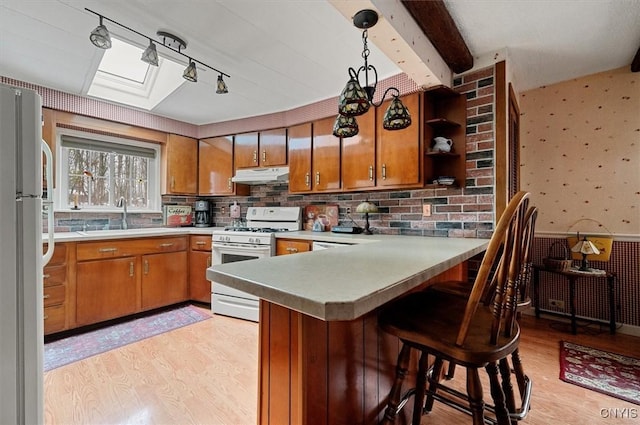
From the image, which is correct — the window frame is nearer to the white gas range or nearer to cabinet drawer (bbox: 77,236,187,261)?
cabinet drawer (bbox: 77,236,187,261)

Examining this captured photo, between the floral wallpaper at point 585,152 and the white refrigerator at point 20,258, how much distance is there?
3.70 meters

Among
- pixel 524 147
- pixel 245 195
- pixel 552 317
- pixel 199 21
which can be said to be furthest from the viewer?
pixel 245 195

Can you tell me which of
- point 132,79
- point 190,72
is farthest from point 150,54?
point 132,79

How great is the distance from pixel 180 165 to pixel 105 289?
5.43ft

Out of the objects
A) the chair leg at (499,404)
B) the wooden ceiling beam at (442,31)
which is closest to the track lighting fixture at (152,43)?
the wooden ceiling beam at (442,31)

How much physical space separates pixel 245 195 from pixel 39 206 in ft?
8.83

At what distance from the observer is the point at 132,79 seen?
3.06 meters

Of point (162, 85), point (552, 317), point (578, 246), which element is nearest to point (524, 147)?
point (578, 246)

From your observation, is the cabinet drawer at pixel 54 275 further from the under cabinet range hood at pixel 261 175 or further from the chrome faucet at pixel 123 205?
the under cabinet range hood at pixel 261 175

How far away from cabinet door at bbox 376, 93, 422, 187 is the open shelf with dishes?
0.07 meters

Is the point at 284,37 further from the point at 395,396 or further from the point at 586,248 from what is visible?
the point at 586,248

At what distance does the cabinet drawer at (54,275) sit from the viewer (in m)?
2.38

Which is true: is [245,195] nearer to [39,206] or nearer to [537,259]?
[39,206]

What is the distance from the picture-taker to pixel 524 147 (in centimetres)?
303
